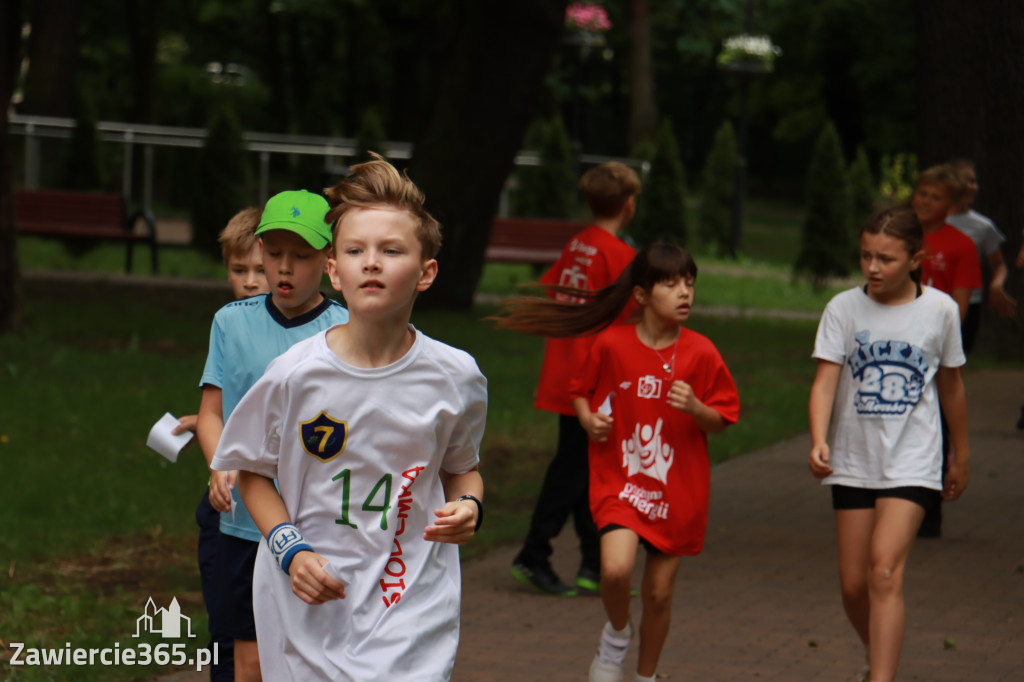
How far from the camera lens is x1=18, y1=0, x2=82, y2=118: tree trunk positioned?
1233 inches

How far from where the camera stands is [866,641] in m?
5.26

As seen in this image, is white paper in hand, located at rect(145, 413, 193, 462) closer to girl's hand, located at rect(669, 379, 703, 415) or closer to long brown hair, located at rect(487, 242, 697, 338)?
long brown hair, located at rect(487, 242, 697, 338)

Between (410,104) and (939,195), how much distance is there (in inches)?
1519

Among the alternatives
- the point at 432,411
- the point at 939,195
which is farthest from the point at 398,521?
the point at 939,195

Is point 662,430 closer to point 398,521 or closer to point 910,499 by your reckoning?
point 910,499

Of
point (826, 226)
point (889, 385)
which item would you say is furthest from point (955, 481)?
point (826, 226)

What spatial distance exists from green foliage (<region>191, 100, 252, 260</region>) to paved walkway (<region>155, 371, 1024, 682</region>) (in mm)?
15139

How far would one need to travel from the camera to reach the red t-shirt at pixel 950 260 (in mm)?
7797

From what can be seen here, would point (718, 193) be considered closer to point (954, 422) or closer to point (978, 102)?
point (978, 102)

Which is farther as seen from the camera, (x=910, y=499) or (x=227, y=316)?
(x=910, y=499)

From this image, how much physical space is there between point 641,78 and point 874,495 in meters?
33.6

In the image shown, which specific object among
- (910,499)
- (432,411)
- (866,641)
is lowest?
(866,641)

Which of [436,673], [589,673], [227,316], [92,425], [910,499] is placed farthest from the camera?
[92,425]

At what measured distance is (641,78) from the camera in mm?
37844
